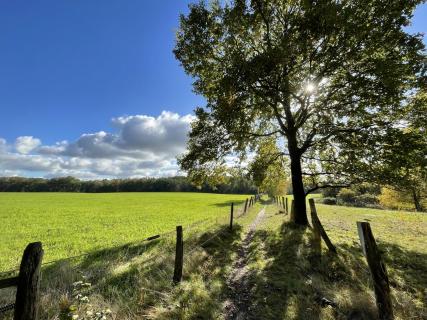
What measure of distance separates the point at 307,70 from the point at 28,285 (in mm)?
13656

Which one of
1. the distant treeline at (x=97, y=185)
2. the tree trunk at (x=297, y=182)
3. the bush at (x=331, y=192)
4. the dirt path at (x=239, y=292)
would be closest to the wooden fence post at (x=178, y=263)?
the dirt path at (x=239, y=292)

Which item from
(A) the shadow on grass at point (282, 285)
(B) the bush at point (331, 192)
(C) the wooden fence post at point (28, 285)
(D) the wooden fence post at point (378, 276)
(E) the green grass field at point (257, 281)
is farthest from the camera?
(B) the bush at point (331, 192)

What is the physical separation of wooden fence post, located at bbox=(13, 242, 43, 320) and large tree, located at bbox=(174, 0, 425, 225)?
997 centimetres

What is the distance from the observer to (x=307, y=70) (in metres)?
13.3

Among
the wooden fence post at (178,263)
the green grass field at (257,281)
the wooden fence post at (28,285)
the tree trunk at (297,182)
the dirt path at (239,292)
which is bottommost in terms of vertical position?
the dirt path at (239,292)

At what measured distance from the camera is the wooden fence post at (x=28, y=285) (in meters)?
3.76

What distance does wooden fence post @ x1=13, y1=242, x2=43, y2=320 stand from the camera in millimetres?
3762

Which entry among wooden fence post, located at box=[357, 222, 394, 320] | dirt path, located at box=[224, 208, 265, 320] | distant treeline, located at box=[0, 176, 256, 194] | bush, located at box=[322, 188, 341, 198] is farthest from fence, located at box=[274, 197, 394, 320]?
distant treeline, located at box=[0, 176, 256, 194]

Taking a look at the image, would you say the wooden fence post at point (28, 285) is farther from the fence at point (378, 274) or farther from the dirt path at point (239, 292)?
the fence at point (378, 274)

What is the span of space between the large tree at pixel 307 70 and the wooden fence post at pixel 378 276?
790 centimetres

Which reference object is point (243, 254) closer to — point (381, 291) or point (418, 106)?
point (381, 291)

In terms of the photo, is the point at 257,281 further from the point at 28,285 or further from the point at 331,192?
the point at 331,192

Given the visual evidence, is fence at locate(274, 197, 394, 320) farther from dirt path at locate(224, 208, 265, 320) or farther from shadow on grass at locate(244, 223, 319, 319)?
dirt path at locate(224, 208, 265, 320)

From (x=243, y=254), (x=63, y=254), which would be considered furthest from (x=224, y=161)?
(x=63, y=254)
